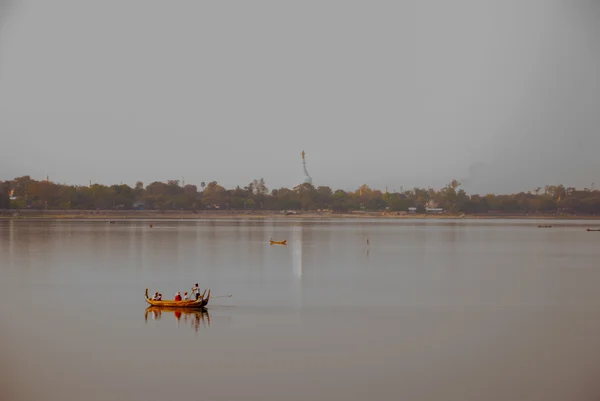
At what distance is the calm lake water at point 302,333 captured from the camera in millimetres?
17500

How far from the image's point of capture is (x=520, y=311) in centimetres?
2888

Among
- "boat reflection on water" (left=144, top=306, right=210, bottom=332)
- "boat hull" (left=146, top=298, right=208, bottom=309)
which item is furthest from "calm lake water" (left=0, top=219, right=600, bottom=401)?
"boat hull" (left=146, top=298, right=208, bottom=309)

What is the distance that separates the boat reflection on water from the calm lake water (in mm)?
179

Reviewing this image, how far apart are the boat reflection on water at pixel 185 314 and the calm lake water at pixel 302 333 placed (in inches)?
7.1

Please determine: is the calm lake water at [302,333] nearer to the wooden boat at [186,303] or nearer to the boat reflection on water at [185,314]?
the boat reflection on water at [185,314]

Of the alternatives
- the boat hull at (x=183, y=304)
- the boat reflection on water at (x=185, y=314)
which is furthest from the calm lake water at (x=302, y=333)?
the boat hull at (x=183, y=304)

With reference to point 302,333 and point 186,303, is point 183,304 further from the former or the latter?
point 302,333

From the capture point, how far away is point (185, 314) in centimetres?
2681

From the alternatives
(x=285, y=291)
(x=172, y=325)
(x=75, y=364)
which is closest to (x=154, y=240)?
(x=285, y=291)

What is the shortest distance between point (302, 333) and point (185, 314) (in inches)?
227

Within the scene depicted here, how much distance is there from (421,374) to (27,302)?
19.2 metres

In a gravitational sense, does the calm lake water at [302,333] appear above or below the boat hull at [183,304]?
below

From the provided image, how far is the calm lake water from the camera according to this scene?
57.4ft

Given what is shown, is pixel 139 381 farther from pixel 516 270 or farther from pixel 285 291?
pixel 516 270
